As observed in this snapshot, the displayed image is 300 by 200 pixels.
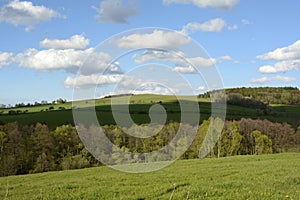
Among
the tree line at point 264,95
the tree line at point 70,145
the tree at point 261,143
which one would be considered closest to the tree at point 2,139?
the tree line at point 70,145

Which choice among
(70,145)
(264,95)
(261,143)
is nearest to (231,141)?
(261,143)

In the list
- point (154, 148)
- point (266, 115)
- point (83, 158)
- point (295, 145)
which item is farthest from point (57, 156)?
point (266, 115)

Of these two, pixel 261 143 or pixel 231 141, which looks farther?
pixel 261 143

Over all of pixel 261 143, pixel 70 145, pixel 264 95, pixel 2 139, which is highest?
pixel 264 95

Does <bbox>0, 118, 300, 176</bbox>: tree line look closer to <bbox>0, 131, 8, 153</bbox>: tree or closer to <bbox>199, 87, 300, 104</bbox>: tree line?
<bbox>0, 131, 8, 153</bbox>: tree

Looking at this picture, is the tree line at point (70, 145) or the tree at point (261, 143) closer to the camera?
the tree line at point (70, 145)

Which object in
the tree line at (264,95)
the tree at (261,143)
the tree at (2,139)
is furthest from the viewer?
the tree line at (264,95)

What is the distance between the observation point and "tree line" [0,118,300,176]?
5778 cm

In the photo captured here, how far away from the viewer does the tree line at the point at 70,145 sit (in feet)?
190

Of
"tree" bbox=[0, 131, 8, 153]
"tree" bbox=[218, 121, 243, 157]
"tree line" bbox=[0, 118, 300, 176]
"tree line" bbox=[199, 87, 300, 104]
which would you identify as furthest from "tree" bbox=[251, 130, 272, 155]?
"tree" bbox=[0, 131, 8, 153]

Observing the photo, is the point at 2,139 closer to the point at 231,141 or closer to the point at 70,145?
the point at 70,145

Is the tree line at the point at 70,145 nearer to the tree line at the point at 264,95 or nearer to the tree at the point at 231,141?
the tree at the point at 231,141

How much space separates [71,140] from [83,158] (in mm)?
10999

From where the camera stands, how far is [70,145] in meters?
67.8
